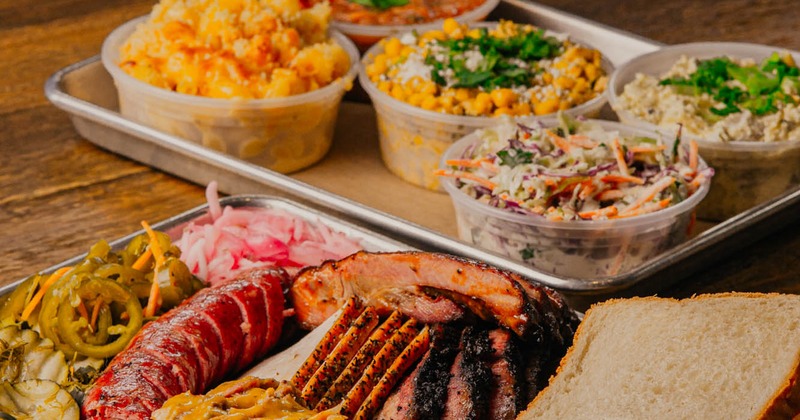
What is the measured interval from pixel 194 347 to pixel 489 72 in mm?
1749

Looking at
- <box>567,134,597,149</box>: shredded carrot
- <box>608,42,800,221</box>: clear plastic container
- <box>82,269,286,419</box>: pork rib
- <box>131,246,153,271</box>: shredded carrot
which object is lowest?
<box>608,42,800,221</box>: clear plastic container

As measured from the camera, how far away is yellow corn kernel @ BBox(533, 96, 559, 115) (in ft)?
12.1

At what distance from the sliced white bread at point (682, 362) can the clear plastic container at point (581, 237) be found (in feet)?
2.51

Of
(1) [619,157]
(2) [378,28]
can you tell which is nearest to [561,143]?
(1) [619,157]

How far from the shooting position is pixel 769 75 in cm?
389

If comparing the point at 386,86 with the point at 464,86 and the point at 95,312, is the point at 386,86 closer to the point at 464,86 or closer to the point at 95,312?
the point at 464,86

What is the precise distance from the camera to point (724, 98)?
368 centimetres

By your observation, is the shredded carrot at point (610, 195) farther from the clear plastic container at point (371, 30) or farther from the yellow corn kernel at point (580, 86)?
the clear plastic container at point (371, 30)

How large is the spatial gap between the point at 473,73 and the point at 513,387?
1.88 m

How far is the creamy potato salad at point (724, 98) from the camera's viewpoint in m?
3.54

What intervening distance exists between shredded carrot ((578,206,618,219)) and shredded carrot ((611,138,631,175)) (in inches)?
7.0

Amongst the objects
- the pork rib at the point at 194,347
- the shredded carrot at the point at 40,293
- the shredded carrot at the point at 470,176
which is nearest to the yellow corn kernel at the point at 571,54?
the shredded carrot at the point at 470,176

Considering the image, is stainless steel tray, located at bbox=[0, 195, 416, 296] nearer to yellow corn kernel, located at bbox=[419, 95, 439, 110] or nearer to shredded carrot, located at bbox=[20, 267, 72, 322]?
shredded carrot, located at bbox=[20, 267, 72, 322]

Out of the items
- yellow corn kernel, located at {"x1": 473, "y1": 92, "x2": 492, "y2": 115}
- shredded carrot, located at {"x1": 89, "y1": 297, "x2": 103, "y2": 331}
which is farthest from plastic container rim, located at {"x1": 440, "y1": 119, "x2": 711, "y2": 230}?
shredded carrot, located at {"x1": 89, "y1": 297, "x2": 103, "y2": 331}
